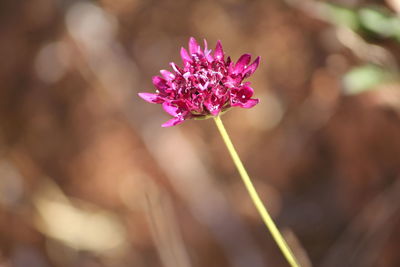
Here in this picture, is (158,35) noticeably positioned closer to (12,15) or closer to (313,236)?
(12,15)

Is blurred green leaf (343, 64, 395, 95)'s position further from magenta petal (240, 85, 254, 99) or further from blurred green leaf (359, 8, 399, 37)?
magenta petal (240, 85, 254, 99)

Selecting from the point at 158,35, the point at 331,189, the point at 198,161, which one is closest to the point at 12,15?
the point at 158,35

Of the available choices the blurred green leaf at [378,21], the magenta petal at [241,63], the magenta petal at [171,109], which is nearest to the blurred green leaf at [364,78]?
the blurred green leaf at [378,21]

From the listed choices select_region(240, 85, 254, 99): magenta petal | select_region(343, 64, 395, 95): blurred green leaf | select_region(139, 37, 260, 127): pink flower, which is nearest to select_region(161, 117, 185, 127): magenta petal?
select_region(139, 37, 260, 127): pink flower

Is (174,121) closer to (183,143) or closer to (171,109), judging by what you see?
(171,109)

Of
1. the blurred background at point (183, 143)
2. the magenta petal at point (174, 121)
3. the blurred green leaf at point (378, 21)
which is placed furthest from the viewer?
the blurred background at point (183, 143)

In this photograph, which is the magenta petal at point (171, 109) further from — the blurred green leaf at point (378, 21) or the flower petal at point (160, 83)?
the blurred green leaf at point (378, 21)
